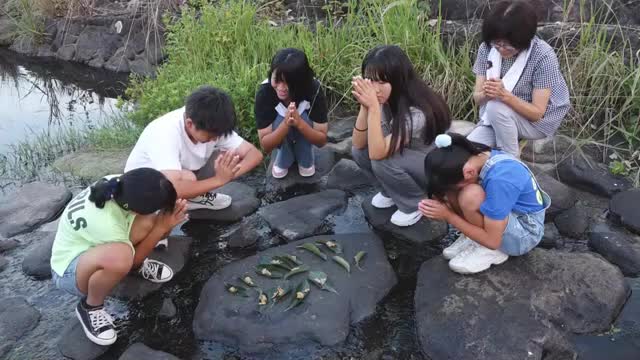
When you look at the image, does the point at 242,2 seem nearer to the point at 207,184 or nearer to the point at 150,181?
the point at 207,184

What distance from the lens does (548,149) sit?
4215mm

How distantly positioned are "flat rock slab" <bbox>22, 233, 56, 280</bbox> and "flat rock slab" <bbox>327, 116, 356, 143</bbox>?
2381 millimetres

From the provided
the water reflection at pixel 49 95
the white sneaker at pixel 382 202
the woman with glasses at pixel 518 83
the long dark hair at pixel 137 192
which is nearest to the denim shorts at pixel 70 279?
the long dark hair at pixel 137 192

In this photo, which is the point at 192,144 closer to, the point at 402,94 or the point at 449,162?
the point at 402,94

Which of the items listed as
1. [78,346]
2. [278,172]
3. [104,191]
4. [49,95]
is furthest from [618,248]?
[49,95]

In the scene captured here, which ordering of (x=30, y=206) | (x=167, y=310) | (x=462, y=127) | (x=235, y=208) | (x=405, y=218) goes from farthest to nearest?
(x=462, y=127)
(x=30, y=206)
(x=235, y=208)
(x=405, y=218)
(x=167, y=310)

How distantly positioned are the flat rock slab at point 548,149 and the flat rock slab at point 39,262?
3.41 metres

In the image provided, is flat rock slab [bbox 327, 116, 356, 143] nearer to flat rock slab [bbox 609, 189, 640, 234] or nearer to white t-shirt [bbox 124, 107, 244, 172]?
white t-shirt [bbox 124, 107, 244, 172]

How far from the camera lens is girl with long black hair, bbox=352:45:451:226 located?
3145 millimetres

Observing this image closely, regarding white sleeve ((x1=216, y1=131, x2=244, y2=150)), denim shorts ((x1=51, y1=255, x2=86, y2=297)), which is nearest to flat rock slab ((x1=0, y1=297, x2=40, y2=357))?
denim shorts ((x1=51, y1=255, x2=86, y2=297))

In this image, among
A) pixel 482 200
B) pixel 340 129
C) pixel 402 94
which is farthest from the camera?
pixel 340 129

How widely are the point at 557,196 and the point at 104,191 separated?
2.83 metres

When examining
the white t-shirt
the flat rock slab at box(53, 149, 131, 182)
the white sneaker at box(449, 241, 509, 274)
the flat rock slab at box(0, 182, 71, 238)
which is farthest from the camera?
the flat rock slab at box(53, 149, 131, 182)

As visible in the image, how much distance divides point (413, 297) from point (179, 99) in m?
2.69
